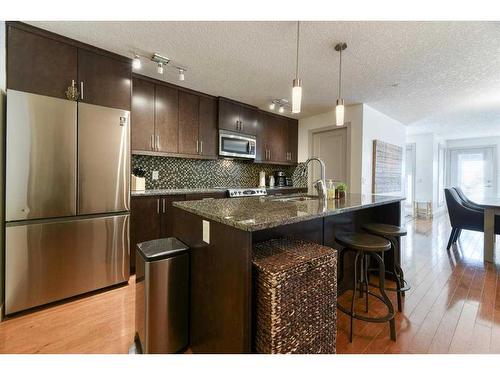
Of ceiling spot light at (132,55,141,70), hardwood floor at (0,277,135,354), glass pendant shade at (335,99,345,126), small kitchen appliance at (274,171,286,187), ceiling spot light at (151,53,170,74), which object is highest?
ceiling spot light at (132,55,141,70)

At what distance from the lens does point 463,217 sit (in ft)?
11.0

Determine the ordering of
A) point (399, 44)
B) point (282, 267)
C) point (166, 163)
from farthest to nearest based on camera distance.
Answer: point (166, 163)
point (399, 44)
point (282, 267)

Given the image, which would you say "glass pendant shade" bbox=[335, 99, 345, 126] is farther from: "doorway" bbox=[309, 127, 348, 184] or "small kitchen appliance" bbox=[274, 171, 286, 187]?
"small kitchen appliance" bbox=[274, 171, 286, 187]

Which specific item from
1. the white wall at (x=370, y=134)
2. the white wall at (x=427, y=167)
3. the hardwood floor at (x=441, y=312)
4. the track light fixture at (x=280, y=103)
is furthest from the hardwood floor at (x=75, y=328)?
the white wall at (x=427, y=167)

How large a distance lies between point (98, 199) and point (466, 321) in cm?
327

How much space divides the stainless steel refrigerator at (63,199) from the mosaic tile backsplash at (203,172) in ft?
3.11

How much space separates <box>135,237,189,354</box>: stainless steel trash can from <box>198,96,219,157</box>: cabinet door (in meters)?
2.28

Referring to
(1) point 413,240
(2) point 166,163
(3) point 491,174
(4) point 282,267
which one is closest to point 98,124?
(2) point 166,163

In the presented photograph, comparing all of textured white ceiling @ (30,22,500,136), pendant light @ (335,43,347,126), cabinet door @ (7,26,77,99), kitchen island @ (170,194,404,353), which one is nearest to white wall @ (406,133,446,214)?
textured white ceiling @ (30,22,500,136)

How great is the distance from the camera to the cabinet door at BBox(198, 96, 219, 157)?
136 inches

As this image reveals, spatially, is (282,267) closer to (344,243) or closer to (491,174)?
(344,243)

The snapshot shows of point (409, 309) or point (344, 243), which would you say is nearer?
point (344, 243)

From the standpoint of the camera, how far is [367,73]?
105 inches

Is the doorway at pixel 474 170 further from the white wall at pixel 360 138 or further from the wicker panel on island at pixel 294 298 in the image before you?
the wicker panel on island at pixel 294 298
